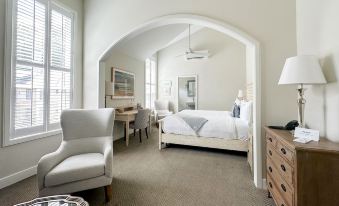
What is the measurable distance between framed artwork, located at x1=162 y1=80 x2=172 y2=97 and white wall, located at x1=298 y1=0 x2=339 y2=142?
18.2 ft

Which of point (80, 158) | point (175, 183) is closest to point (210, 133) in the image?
point (175, 183)

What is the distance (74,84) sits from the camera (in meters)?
3.33

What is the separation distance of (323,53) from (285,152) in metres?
1.06

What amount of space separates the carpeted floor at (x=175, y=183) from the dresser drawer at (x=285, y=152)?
80cm

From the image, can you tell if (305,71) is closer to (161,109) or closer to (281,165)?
(281,165)

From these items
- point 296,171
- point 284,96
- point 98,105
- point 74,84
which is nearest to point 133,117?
point 98,105

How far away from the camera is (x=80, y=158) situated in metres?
2.10

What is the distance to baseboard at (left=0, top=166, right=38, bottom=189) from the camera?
2.27 m

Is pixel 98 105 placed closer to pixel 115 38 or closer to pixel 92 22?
pixel 115 38

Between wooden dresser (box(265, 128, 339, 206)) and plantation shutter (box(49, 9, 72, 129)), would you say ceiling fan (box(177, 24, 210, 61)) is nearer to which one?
plantation shutter (box(49, 9, 72, 129))

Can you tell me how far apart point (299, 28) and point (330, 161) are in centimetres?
170

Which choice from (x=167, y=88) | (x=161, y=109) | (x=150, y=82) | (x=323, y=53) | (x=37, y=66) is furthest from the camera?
(x=167, y=88)

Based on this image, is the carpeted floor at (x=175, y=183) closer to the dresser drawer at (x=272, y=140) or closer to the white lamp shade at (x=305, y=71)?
the dresser drawer at (x=272, y=140)

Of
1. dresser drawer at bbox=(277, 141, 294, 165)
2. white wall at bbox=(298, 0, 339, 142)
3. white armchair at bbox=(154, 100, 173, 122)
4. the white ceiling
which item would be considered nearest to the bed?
white wall at bbox=(298, 0, 339, 142)
